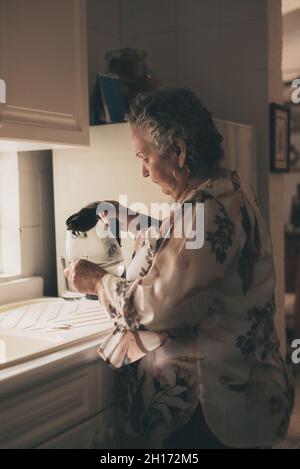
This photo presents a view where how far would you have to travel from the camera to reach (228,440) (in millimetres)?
1372

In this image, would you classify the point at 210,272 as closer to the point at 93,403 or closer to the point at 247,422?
the point at 247,422

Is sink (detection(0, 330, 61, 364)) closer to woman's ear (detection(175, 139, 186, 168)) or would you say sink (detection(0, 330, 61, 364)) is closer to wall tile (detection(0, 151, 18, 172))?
woman's ear (detection(175, 139, 186, 168))

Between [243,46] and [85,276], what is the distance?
1363mm

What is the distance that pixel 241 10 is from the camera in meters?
2.37

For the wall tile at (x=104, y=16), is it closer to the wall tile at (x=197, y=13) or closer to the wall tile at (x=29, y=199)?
the wall tile at (x=197, y=13)

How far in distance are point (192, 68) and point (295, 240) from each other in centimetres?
226

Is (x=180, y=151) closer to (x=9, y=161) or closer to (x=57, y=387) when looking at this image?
(x=57, y=387)

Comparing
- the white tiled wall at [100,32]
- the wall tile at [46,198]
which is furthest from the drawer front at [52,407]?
the white tiled wall at [100,32]

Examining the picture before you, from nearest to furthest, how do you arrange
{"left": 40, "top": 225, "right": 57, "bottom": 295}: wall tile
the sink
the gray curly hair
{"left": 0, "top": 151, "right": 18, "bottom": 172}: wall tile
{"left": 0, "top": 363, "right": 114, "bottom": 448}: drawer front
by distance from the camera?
{"left": 0, "top": 363, "right": 114, "bottom": 448}: drawer front
the gray curly hair
the sink
{"left": 0, "top": 151, "right": 18, "bottom": 172}: wall tile
{"left": 40, "top": 225, "right": 57, "bottom": 295}: wall tile

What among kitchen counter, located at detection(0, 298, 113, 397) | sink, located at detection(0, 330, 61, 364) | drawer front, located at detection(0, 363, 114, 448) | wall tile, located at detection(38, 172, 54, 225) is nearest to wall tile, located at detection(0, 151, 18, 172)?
wall tile, located at detection(38, 172, 54, 225)

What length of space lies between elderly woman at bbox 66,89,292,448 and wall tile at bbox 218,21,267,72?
109 cm

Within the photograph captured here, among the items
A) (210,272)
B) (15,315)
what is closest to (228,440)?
(210,272)

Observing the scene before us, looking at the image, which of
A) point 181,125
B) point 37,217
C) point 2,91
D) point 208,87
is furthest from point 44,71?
point 208,87

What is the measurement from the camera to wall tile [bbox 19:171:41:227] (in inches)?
86.7
